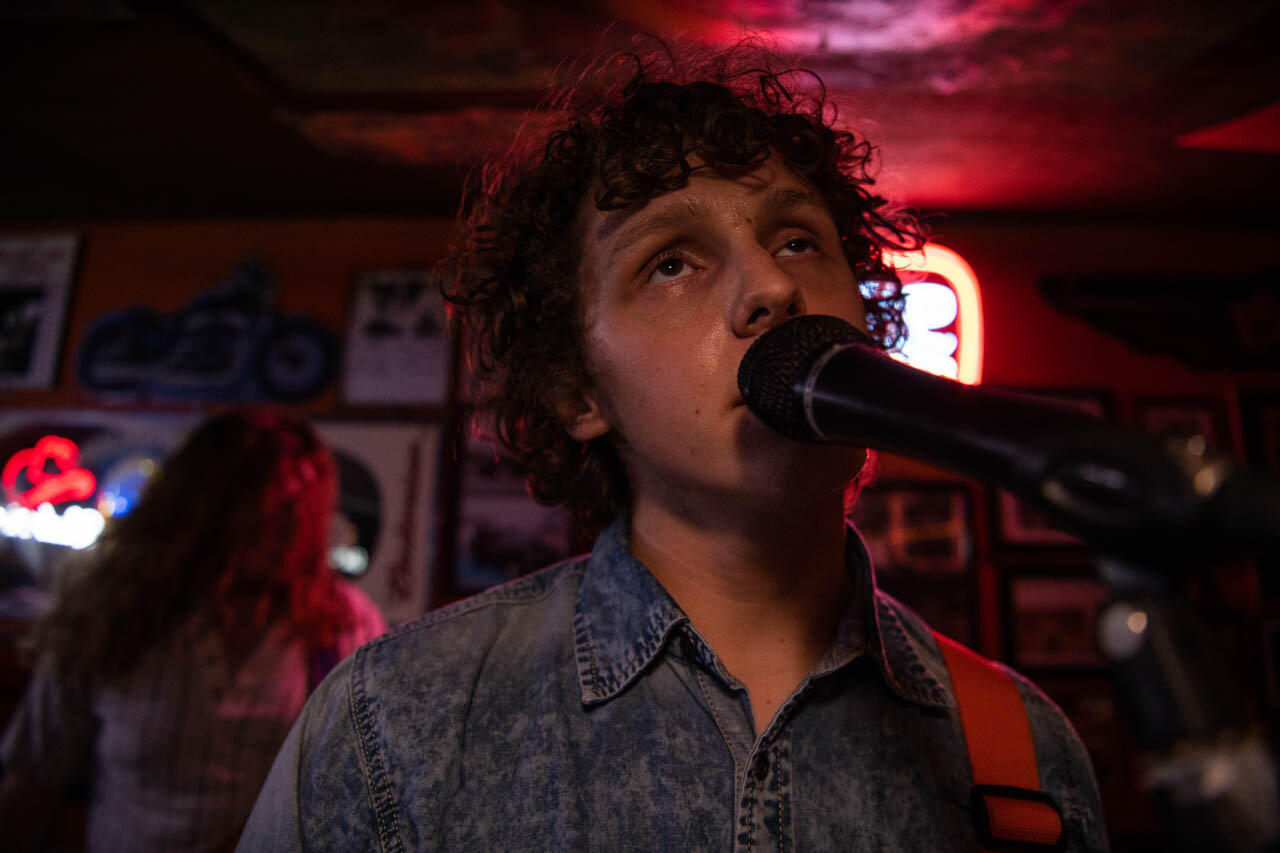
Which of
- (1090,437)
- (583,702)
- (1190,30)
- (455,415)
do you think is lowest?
(583,702)

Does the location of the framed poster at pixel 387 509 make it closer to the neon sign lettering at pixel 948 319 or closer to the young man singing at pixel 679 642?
the neon sign lettering at pixel 948 319

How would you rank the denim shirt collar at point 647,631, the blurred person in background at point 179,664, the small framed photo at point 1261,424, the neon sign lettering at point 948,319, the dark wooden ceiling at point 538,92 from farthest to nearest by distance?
the small framed photo at point 1261,424
the neon sign lettering at point 948,319
the dark wooden ceiling at point 538,92
the blurred person in background at point 179,664
the denim shirt collar at point 647,631

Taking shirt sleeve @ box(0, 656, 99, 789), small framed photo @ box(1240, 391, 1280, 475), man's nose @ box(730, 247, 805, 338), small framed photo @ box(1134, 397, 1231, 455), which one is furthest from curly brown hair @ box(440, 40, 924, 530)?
small framed photo @ box(1240, 391, 1280, 475)

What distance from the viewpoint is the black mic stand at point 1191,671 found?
1.25 ft

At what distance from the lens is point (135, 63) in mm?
2992

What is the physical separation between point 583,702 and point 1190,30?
3119 millimetres

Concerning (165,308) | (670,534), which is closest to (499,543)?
(165,308)

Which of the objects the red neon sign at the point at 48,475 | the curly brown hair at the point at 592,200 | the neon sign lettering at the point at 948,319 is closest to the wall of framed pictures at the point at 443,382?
the red neon sign at the point at 48,475

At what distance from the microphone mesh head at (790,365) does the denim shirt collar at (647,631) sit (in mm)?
452

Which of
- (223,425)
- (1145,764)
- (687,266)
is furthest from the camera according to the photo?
(223,425)

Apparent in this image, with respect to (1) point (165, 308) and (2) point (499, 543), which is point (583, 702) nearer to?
(2) point (499, 543)

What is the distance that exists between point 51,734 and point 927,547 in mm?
3607

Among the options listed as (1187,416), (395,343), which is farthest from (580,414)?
(1187,416)

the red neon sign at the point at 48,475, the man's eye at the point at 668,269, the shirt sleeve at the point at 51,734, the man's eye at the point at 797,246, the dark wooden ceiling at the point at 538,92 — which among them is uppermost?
the dark wooden ceiling at the point at 538,92
